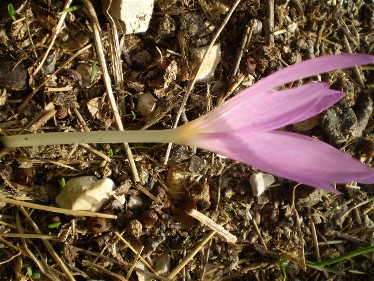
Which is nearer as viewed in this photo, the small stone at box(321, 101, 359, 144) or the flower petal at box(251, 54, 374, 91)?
the flower petal at box(251, 54, 374, 91)

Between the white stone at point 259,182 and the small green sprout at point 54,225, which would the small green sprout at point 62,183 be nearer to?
the small green sprout at point 54,225

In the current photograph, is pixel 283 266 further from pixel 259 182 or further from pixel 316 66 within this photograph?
pixel 316 66

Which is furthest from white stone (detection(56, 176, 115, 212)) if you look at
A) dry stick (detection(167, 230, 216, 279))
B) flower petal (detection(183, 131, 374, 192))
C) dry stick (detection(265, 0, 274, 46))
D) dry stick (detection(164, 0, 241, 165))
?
dry stick (detection(265, 0, 274, 46))

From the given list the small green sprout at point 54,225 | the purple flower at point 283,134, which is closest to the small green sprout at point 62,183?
the small green sprout at point 54,225

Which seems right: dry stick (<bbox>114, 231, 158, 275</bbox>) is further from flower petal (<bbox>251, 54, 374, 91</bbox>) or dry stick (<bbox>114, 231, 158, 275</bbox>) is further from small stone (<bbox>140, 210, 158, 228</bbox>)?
flower petal (<bbox>251, 54, 374, 91</bbox>)

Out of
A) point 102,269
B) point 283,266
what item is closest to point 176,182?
point 102,269
